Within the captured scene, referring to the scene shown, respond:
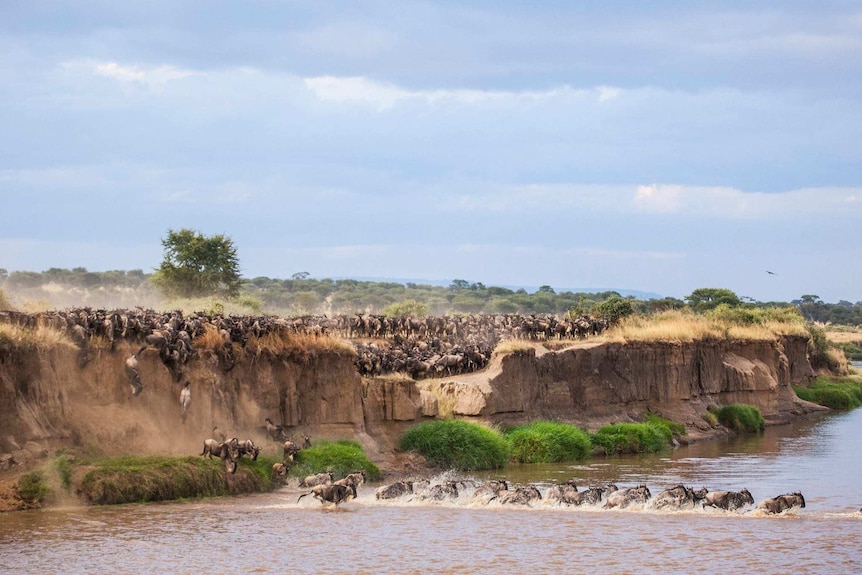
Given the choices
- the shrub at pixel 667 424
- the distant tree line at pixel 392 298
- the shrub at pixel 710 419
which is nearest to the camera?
the shrub at pixel 667 424

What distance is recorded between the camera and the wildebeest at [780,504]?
19875 mm

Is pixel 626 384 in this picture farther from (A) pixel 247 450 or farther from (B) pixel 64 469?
(B) pixel 64 469

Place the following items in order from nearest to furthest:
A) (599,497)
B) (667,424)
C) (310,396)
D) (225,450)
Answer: (599,497), (225,450), (310,396), (667,424)

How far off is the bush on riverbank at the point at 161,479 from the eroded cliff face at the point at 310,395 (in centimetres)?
96

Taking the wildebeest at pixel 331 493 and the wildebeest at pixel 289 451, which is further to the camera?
the wildebeest at pixel 289 451

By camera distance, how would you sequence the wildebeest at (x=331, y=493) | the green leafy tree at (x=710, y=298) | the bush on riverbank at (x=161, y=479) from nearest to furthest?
the bush on riverbank at (x=161, y=479)
the wildebeest at (x=331, y=493)
the green leafy tree at (x=710, y=298)

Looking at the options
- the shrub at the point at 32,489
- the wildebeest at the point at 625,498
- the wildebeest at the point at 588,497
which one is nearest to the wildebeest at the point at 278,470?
the shrub at the point at 32,489

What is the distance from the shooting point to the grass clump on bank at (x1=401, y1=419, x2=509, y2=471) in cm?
2695

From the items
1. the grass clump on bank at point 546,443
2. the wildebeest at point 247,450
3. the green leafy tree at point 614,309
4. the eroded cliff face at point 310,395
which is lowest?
the grass clump on bank at point 546,443

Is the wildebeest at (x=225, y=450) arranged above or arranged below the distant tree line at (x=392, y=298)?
below

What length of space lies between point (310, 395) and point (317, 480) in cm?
→ 451

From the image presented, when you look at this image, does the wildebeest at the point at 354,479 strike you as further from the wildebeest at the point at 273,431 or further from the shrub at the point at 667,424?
the shrub at the point at 667,424

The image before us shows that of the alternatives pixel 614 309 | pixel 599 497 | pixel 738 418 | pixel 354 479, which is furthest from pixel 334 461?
pixel 614 309

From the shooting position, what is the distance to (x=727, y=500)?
20391 millimetres
